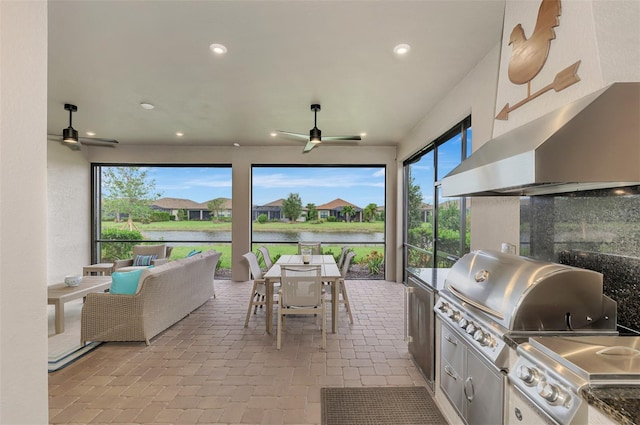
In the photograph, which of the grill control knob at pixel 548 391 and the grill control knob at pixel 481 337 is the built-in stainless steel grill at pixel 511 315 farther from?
the grill control knob at pixel 548 391

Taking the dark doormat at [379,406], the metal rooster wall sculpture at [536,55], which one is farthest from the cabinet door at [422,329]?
the metal rooster wall sculpture at [536,55]

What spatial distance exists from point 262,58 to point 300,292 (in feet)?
7.73

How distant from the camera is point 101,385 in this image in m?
2.51

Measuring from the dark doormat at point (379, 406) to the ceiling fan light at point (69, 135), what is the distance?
14.8ft

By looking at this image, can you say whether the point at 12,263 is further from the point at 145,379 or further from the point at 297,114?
the point at 297,114

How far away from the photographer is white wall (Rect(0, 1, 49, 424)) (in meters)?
0.88

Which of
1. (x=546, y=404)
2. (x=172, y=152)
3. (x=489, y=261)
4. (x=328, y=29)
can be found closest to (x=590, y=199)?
(x=489, y=261)

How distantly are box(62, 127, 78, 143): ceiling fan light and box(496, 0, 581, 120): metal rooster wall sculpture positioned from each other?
504 cm

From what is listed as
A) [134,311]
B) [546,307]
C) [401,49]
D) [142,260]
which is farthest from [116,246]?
[546,307]

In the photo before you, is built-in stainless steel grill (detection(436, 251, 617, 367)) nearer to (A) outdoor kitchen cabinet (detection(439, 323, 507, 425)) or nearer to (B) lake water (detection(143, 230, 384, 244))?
(A) outdoor kitchen cabinet (detection(439, 323, 507, 425))

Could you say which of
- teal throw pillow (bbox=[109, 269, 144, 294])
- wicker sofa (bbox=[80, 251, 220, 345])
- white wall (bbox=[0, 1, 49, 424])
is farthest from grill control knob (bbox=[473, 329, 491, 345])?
teal throw pillow (bbox=[109, 269, 144, 294])

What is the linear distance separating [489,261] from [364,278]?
483 centimetres

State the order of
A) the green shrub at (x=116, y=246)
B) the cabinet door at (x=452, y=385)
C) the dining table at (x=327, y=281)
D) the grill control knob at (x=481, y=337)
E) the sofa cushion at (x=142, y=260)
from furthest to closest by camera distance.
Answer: the green shrub at (x=116, y=246) < the sofa cushion at (x=142, y=260) < the dining table at (x=327, y=281) < the cabinet door at (x=452, y=385) < the grill control knob at (x=481, y=337)

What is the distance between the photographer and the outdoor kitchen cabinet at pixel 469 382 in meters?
1.45
